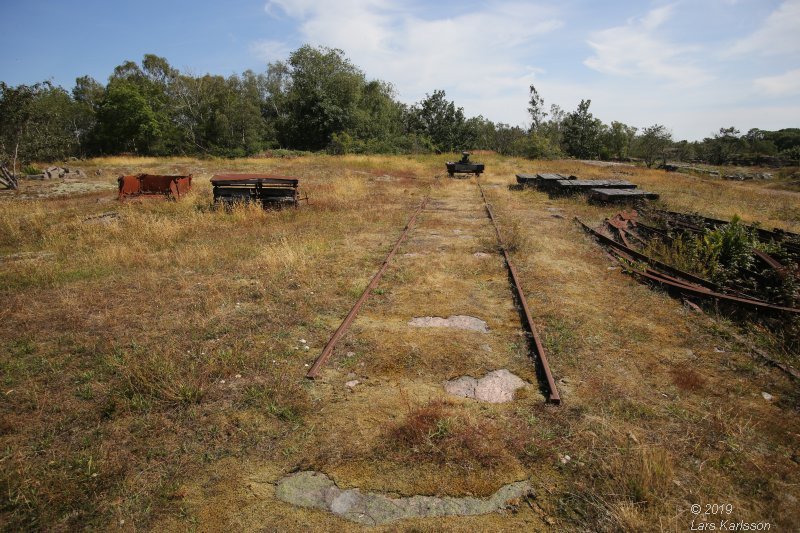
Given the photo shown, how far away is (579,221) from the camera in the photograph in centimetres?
1084

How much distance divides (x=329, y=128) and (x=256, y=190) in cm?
3069

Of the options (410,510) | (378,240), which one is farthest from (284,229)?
(410,510)

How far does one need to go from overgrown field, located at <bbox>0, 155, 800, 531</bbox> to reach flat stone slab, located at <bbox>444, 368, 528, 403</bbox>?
120 mm

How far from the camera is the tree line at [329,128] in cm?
3997

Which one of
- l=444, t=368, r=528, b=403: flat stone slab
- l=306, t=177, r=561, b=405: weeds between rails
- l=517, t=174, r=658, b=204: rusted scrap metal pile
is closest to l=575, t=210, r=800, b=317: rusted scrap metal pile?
l=306, t=177, r=561, b=405: weeds between rails

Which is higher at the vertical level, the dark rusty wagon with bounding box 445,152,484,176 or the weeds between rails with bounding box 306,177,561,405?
the dark rusty wagon with bounding box 445,152,484,176

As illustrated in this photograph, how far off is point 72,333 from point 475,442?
4800 millimetres

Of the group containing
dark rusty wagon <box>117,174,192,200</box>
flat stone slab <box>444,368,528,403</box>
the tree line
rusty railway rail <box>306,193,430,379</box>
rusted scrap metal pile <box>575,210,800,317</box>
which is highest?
the tree line

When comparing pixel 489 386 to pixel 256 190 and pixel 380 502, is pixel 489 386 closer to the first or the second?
pixel 380 502

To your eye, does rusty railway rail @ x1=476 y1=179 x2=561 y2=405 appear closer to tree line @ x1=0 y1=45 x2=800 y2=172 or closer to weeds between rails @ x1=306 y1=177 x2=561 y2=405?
weeds between rails @ x1=306 y1=177 x2=561 y2=405

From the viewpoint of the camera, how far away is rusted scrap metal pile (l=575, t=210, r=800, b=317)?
17.1 ft

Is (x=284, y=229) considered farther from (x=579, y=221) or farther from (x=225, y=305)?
(x=579, y=221)

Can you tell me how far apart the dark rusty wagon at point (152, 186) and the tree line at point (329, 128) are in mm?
23962

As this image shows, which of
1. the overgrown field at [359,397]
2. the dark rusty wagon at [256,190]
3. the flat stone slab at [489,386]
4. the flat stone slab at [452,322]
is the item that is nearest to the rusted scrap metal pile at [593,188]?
the overgrown field at [359,397]
